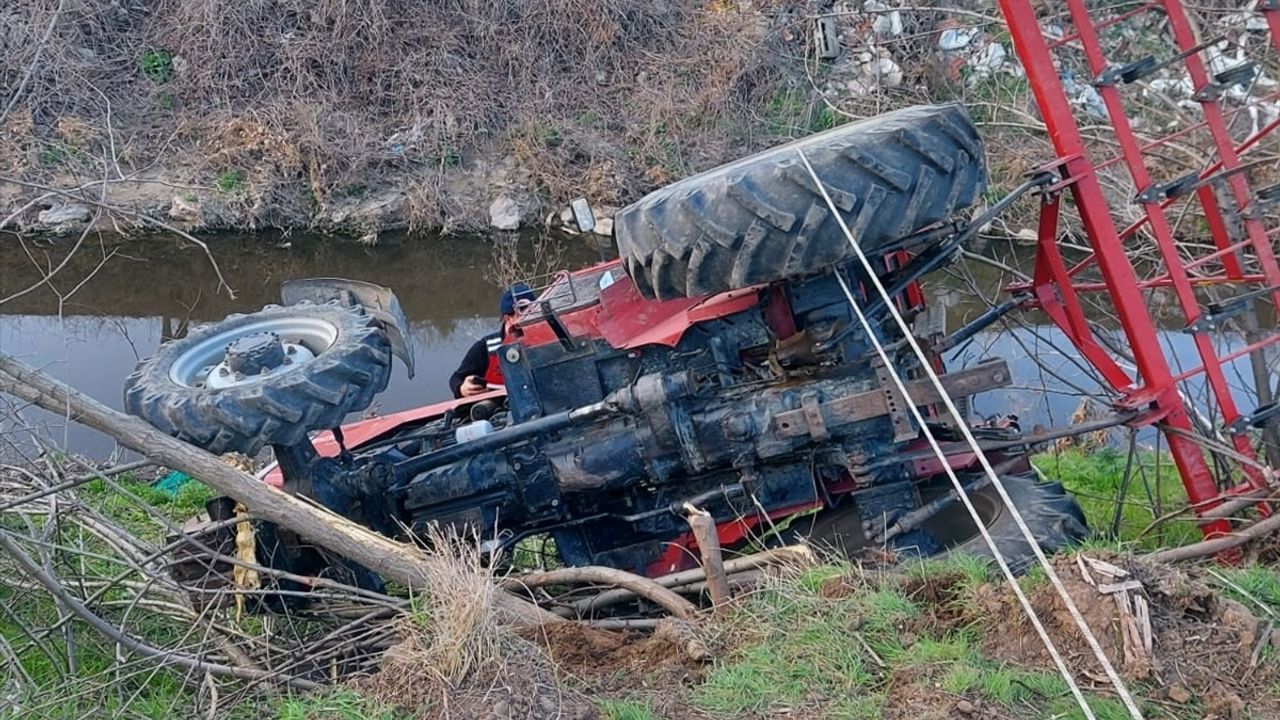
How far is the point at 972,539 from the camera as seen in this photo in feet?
14.4

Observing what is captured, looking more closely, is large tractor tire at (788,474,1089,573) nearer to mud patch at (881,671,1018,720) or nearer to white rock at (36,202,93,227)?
mud patch at (881,671,1018,720)

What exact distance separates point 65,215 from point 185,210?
51.9 inches

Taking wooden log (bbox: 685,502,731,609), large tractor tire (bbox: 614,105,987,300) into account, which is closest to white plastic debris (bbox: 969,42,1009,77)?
large tractor tire (bbox: 614,105,987,300)

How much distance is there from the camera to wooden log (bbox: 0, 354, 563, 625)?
380cm

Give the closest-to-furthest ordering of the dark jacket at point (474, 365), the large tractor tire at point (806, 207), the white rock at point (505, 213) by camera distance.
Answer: the large tractor tire at point (806, 207) < the dark jacket at point (474, 365) < the white rock at point (505, 213)

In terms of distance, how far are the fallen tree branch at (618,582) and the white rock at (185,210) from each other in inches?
427

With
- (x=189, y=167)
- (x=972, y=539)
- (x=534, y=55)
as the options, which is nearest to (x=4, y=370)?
(x=972, y=539)

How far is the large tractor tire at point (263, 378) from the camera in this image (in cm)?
410

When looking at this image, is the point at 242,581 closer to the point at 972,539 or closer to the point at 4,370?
the point at 4,370

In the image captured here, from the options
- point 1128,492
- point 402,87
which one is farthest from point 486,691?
point 402,87

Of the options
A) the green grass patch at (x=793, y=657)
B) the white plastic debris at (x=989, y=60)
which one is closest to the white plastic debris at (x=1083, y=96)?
the white plastic debris at (x=989, y=60)

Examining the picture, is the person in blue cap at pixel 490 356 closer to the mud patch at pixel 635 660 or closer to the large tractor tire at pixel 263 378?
the large tractor tire at pixel 263 378

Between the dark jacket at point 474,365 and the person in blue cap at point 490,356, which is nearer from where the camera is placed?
the person in blue cap at point 490,356

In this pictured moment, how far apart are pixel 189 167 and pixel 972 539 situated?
1256 centimetres
